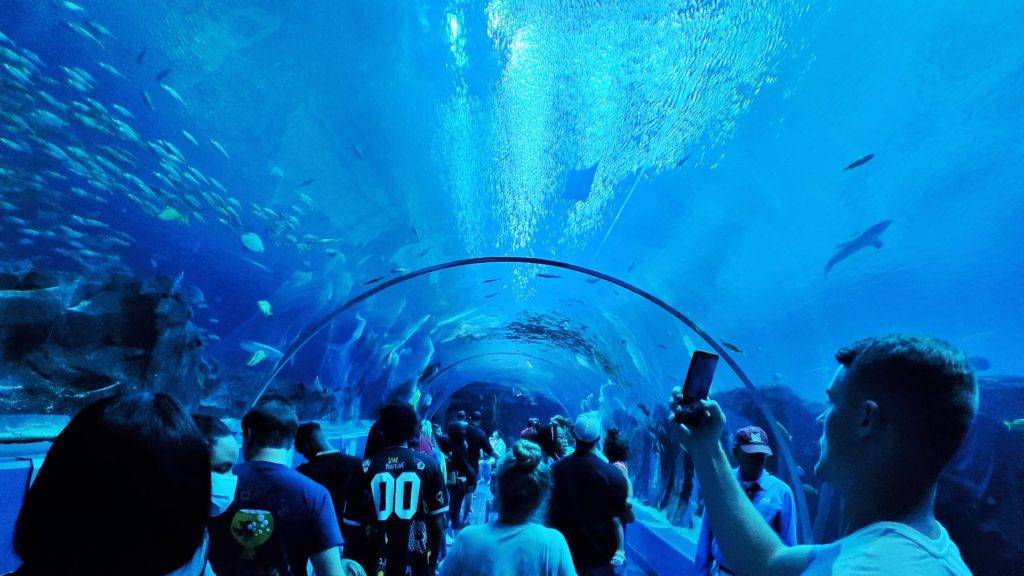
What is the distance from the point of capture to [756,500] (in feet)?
12.3

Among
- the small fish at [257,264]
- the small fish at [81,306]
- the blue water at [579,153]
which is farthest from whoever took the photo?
the small fish at [257,264]

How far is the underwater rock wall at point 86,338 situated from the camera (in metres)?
6.93

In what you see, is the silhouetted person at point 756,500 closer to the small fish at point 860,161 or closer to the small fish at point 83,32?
the small fish at point 860,161

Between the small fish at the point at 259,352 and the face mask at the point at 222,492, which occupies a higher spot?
the small fish at the point at 259,352

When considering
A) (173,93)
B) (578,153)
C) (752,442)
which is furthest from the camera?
(578,153)

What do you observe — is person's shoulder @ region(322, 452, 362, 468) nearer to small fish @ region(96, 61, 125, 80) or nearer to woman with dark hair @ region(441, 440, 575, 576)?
woman with dark hair @ region(441, 440, 575, 576)

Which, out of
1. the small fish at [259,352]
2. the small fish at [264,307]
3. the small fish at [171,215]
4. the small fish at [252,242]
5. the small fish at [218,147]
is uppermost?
the small fish at [218,147]

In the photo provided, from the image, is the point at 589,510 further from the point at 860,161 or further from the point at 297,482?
the point at 860,161

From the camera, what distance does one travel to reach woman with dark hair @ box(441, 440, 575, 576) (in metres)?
2.51

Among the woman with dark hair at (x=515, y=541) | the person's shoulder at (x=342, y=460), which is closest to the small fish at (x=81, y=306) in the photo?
the person's shoulder at (x=342, y=460)

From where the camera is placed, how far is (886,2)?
4633mm

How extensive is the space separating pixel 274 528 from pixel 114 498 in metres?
1.67

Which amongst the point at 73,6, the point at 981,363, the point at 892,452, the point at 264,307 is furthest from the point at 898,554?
the point at 264,307

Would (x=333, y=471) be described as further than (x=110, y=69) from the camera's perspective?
No
